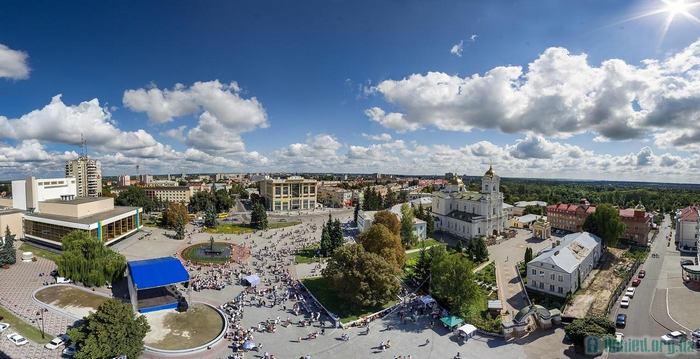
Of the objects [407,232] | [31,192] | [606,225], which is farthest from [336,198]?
[606,225]

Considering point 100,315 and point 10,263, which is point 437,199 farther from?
point 10,263

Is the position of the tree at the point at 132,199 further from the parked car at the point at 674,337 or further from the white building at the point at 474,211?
the parked car at the point at 674,337

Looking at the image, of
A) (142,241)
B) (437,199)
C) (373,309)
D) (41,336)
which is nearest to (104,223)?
(142,241)

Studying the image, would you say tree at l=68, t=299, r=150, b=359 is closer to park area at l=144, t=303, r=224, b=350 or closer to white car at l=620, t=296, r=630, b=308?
park area at l=144, t=303, r=224, b=350

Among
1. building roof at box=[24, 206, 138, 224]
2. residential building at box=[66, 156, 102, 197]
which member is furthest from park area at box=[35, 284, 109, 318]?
residential building at box=[66, 156, 102, 197]

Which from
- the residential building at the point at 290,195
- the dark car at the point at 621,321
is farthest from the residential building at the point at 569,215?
the residential building at the point at 290,195
